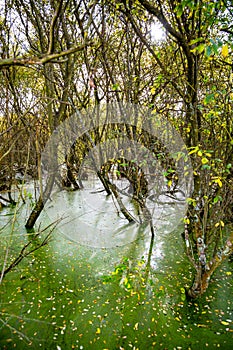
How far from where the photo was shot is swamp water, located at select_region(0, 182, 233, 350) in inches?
76.4

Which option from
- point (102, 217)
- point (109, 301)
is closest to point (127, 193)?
point (102, 217)

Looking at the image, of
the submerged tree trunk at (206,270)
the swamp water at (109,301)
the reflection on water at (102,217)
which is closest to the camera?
the swamp water at (109,301)

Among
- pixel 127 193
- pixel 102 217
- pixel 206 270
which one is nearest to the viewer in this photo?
pixel 206 270

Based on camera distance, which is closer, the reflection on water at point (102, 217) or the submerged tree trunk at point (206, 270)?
the submerged tree trunk at point (206, 270)

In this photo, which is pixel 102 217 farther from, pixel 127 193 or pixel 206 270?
pixel 206 270

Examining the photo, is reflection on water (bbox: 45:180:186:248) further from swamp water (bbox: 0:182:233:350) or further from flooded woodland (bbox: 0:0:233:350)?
swamp water (bbox: 0:182:233:350)

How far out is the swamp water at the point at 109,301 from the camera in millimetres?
1940

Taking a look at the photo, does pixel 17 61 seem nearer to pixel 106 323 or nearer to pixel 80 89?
pixel 106 323

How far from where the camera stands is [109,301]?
7.71 feet

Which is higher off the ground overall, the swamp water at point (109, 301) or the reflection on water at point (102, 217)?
the reflection on water at point (102, 217)

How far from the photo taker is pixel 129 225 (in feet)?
13.9

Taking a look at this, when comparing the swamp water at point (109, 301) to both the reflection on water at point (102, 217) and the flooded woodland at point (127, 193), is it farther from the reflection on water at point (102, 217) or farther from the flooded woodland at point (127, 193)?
the reflection on water at point (102, 217)

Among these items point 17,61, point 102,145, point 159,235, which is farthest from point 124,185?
point 17,61

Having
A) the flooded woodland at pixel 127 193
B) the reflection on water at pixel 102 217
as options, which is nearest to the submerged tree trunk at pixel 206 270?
the flooded woodland at pixel 127 193
